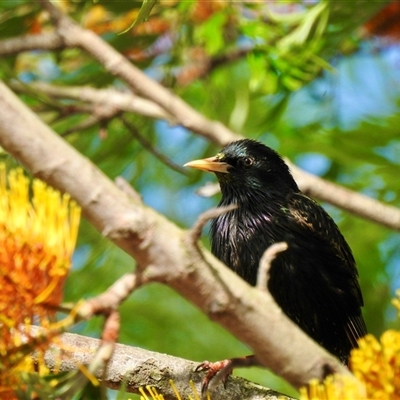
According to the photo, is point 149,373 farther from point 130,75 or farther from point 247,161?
point 130,75

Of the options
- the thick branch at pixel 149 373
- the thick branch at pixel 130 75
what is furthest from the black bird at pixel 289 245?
the thick branch at pixel 149 373

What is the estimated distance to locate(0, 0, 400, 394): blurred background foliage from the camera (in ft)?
17.1

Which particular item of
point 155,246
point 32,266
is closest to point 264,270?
point 155,246

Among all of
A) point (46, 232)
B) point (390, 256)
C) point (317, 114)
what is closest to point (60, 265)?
point (46, 232)

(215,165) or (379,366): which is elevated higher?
(379,366)

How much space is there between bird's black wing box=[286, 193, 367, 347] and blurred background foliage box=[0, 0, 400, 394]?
820mm

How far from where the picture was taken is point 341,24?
5.28 meters

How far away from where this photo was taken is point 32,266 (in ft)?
6.88

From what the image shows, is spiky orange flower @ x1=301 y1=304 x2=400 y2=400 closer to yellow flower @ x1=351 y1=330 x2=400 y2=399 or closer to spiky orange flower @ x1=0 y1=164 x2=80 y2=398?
yellow flower @ x1=351 y1=330 x2=400 y2=399

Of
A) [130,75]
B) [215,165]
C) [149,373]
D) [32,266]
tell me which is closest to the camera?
[32,266]

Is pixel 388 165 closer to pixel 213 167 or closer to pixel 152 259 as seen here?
pixel 213 167

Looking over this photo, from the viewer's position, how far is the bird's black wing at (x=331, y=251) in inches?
169

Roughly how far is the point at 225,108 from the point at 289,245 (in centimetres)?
232

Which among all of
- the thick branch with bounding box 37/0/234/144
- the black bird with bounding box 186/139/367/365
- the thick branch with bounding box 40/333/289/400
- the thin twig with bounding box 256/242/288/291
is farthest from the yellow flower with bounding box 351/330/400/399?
the thick branch with bounding box 37/0/234/144
